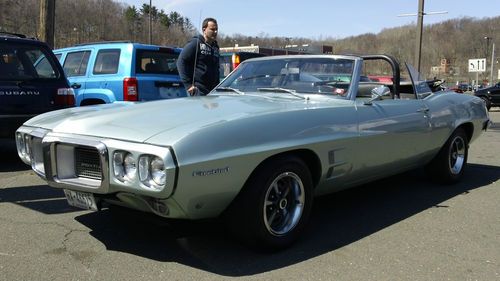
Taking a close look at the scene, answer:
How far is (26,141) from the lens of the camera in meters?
3.94

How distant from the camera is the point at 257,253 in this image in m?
3.58

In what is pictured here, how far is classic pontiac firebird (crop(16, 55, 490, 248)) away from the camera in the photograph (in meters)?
3.02

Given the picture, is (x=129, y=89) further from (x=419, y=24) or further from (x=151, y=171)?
(x=419, y=24)

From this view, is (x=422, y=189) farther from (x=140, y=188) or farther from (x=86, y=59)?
(x=86, y=59)

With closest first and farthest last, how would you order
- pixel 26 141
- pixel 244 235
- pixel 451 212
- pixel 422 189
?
pixel 244 235, pixel 26 141, pixel 451 212, pixel 422 189

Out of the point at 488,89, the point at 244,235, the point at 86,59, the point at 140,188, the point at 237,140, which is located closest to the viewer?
the point at 140,188

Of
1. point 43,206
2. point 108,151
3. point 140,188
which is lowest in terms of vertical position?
point 43,206

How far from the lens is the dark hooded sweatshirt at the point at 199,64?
6.36m

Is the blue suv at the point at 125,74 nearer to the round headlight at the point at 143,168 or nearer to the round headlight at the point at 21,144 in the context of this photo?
the round headlight at the point at 21,144

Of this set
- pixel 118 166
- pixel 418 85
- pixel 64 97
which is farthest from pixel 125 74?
pixel 118 166

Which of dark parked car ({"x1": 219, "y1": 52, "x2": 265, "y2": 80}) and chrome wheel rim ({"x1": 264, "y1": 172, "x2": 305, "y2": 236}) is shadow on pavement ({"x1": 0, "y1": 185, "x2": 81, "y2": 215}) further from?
dark parked car ({"x1": 219, "y1": 52, "x2": 265, "y2": 80})

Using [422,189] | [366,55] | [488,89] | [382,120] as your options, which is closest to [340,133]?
[382,120]

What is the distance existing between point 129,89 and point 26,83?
1.61 meters

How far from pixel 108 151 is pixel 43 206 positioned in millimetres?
2043
